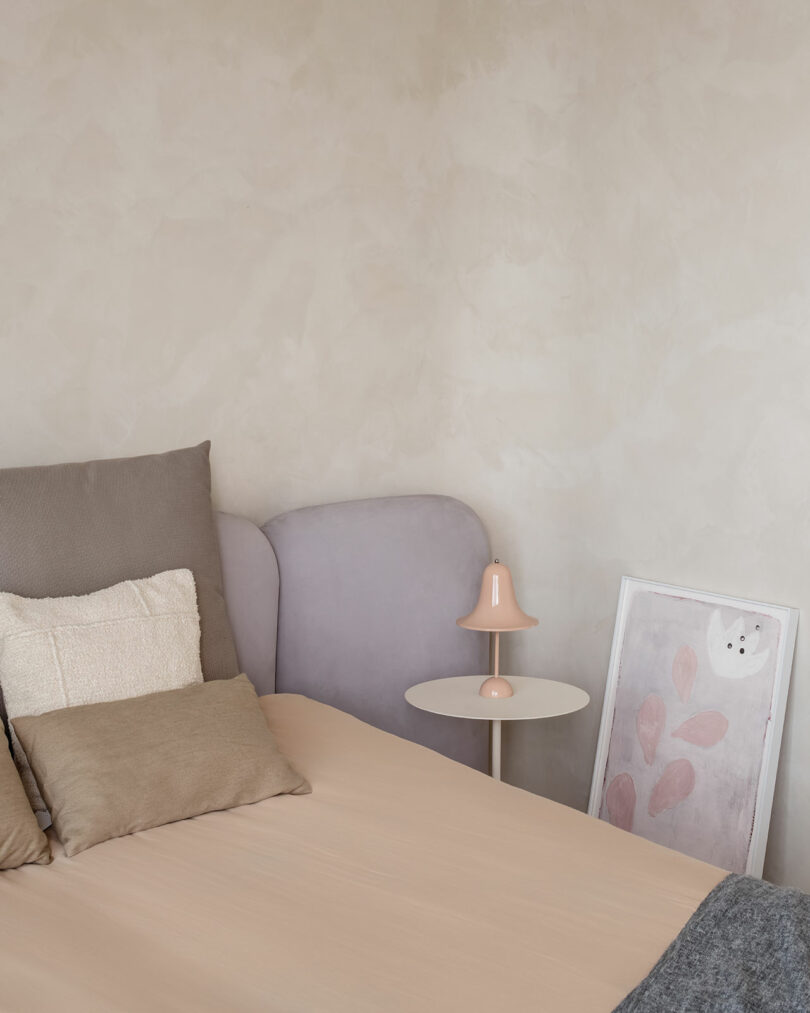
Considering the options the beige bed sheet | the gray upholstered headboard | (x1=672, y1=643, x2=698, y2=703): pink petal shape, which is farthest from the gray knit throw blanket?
the gray upholstered headboard

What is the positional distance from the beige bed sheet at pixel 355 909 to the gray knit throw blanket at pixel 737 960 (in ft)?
0.13

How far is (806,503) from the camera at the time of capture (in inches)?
90.7

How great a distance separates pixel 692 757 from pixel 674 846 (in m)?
0.22

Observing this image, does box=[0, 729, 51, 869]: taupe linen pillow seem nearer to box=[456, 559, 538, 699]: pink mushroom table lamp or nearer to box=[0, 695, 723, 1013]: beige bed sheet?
box=[0, 695, 723, 1013]: beige bed sheet

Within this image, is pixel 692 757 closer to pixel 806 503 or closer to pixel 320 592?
pixel 806 503

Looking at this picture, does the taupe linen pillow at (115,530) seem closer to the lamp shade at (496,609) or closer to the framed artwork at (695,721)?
the lamp shade at (496,609)

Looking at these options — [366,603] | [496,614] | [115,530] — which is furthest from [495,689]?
[115,530]

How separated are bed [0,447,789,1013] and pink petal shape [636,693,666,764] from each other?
0.74 m

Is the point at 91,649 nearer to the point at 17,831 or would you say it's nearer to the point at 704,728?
the point at 17,831

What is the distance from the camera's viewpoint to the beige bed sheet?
49.1 inches

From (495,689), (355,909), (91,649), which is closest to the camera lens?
(355,909)

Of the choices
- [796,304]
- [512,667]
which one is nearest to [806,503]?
[796,304]

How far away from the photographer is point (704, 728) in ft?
8.00

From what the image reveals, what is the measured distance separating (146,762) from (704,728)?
4.50 ft
